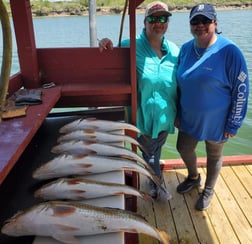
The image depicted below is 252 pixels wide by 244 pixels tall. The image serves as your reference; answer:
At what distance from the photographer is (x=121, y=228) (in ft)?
5.24

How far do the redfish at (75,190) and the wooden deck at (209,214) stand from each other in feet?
3.30

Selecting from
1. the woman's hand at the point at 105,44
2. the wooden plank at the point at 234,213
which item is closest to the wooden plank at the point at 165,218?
the wooden plank at the point at 234,213

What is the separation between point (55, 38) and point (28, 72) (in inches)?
738

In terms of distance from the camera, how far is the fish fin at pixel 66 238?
1.53 metres

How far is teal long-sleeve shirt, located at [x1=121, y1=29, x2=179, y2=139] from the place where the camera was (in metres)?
2.69

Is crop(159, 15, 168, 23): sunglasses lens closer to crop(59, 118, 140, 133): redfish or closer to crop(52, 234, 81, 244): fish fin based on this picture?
crop(59, 118, 140, 133): redfish

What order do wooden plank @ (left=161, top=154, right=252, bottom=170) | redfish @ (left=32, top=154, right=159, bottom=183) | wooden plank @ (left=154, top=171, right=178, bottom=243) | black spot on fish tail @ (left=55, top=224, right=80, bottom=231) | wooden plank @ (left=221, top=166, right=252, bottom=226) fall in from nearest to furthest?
1. black spot on fish tail @ (left=55, top=224, right=80, bottom=231)
2. redfish @ (left=32, top=154, right=159, bottom=183)
3. wooden plank @ (left=154, top=171, right=178, bottom=243)
4. wooden plank @ (left=221, top=166, right=252, bottom=226)
5. wooden plank @ (left=161, top=154, right=252, bottom=170)

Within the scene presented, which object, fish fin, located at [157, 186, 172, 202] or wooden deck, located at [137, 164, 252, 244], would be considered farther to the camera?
fish fin, located at [157, 186, 172, 202]

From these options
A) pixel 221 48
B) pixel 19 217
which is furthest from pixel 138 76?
pixel 19 217

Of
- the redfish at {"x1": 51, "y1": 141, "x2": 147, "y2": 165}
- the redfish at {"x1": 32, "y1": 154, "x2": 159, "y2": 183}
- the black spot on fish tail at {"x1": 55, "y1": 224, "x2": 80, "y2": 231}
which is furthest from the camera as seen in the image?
the redfish at {"x1": 51, "y1": 141, "x2": 147, "y2": 165}

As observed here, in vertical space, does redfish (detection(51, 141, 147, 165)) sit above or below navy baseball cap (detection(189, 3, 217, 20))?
below

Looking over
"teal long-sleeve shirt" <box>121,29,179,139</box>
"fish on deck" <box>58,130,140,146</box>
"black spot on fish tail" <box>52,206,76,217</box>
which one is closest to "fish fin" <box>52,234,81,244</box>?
"black spot on fish tail" <box>52,206,76,217</box>

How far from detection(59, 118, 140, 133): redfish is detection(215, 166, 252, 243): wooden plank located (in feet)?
4.10

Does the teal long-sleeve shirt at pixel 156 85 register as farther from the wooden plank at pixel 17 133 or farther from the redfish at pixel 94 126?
the wooden plank at pixel 17 133
